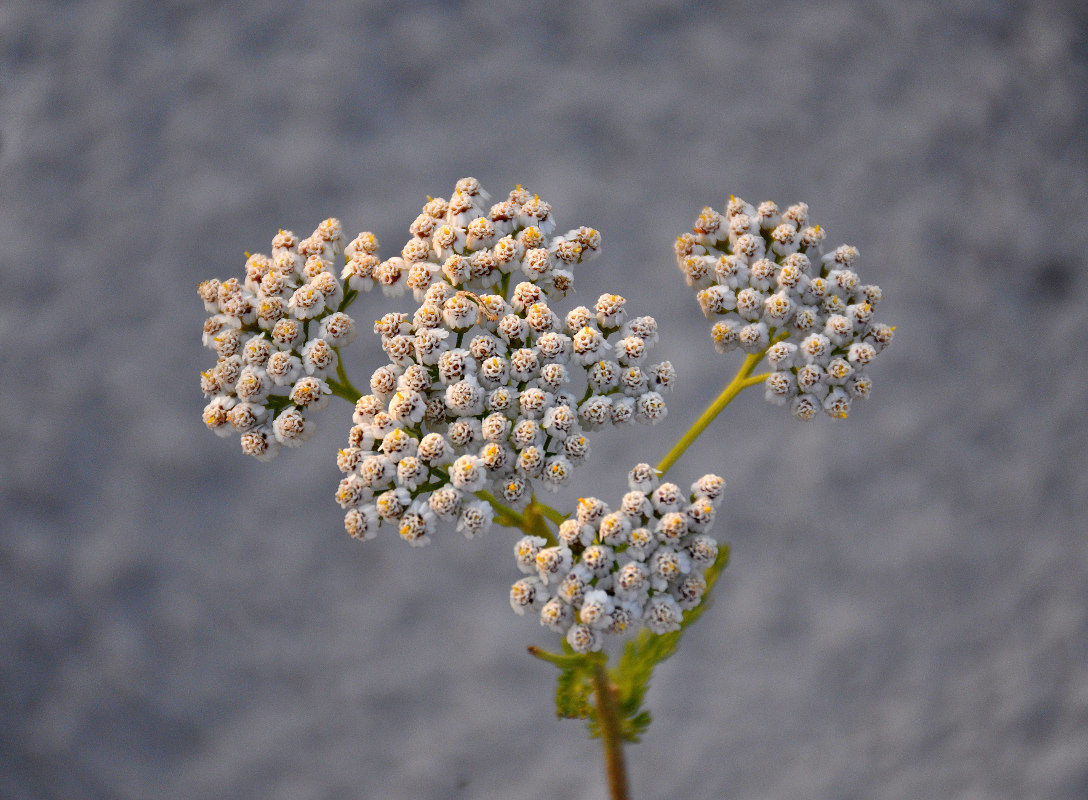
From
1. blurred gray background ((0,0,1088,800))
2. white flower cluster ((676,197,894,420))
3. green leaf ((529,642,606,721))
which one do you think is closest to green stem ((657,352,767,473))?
white flower cluster ((676,197,894,420))

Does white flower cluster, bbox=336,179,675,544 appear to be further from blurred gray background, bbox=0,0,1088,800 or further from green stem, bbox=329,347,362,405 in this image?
blurred gray background, bbox=0,0,1088,800

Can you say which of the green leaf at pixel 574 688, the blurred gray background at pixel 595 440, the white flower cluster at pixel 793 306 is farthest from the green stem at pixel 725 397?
the blurred gray background at pixel 595 440

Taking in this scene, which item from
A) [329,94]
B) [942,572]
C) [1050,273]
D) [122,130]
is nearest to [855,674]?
[942,572]

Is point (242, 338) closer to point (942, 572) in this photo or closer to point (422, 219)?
point (422, 219)

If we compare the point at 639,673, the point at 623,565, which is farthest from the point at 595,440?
the point at 623,565

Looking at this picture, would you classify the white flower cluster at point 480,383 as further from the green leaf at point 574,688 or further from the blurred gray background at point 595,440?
the blurred gray background at point 595,440

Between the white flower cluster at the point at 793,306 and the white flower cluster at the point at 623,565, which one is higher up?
the white flower cluster at the point at 793,306

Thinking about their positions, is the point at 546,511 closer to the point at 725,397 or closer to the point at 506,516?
the point at 506,516
